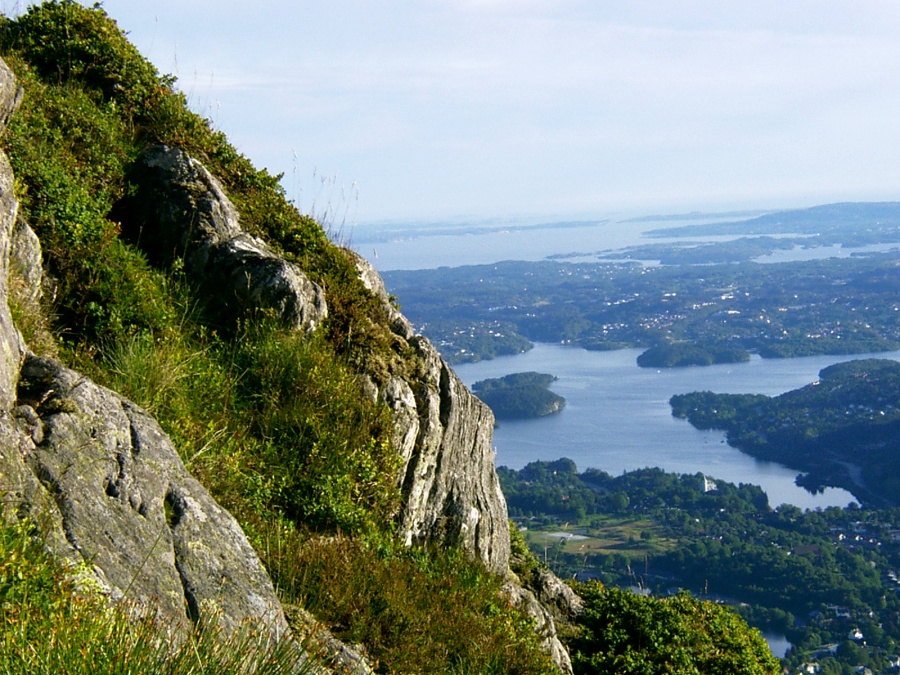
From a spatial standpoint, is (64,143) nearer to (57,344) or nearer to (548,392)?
(57,344)

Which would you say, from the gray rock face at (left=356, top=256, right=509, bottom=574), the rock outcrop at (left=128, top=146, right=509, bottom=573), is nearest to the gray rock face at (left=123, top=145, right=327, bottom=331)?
the rock outcrop at (left=128, top=146, right=509, bottom=573)

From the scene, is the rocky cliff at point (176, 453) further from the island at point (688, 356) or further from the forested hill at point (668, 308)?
the island at point (688, 356)

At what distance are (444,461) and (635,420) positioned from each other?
6263 centimetres

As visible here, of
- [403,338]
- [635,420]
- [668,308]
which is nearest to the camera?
[403,338]

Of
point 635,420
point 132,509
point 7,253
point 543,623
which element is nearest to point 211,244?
point 7,253

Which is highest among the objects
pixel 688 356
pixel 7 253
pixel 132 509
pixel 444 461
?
pixel 7 253

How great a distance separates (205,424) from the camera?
6617mm

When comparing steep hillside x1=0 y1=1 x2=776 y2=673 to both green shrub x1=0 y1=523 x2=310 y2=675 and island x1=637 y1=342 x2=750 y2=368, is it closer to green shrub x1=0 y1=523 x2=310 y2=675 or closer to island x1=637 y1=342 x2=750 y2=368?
green shrub x1=0 y1=523 x2=310 y2=675

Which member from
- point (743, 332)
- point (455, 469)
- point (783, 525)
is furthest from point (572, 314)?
point (455, 469)

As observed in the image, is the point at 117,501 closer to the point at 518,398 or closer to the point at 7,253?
the point at 7,253

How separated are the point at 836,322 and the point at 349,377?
10256cm

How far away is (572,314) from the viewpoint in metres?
111

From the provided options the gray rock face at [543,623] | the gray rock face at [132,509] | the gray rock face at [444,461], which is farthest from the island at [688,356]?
the gray rock face at [132,509]

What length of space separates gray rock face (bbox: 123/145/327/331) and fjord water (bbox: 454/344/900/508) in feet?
138
